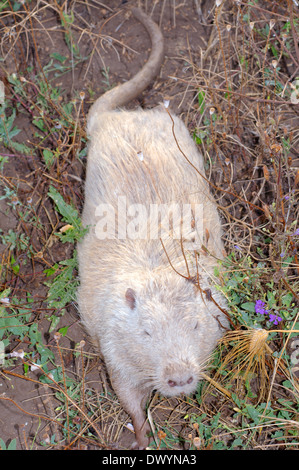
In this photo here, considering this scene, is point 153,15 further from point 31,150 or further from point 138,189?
point 138,189

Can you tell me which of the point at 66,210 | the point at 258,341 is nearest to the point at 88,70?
the point at 66,210

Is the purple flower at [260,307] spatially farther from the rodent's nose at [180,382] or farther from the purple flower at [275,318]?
the rodent's nose at [180,382]

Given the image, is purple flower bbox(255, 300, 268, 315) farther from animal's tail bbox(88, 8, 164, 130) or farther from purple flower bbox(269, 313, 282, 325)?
animal's tail bbox(88, 8, 164, 130)

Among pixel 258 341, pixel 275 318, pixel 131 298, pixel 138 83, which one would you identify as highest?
pixel 138 83

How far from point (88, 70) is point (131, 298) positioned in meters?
2.61

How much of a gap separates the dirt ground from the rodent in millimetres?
319

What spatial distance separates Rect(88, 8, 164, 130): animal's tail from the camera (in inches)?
185

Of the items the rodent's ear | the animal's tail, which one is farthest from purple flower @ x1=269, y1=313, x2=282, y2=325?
the animal's tail

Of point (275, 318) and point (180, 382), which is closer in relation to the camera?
point (180, 382)

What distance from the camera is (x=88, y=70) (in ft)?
16.8

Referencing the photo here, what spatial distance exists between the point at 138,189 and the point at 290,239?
1.09m

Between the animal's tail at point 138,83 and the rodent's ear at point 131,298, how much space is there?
182 cm

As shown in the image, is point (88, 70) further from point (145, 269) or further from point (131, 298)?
point (131, 298)

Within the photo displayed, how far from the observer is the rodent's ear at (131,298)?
338cm
